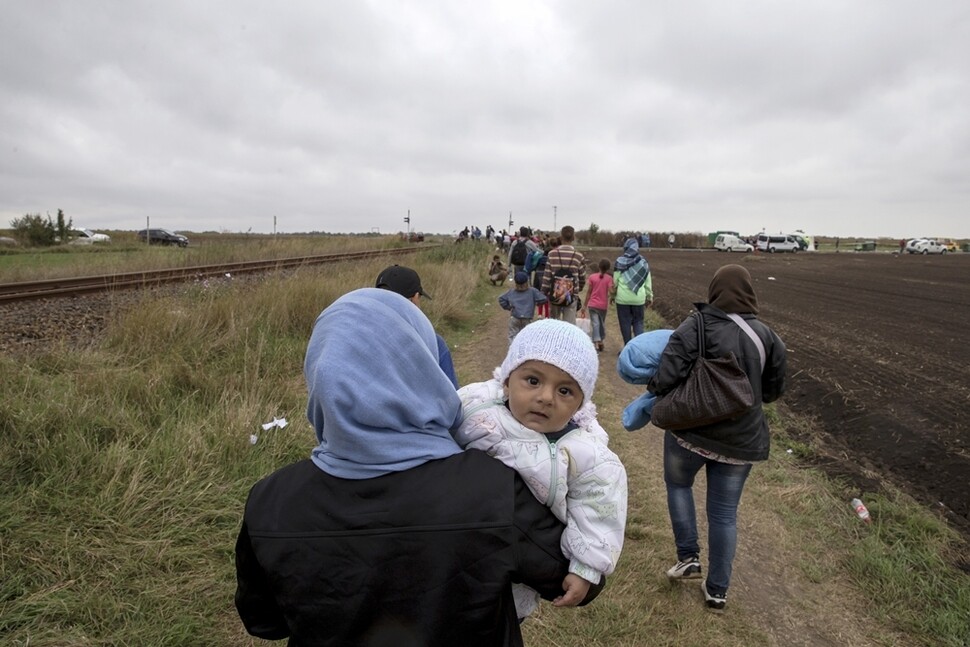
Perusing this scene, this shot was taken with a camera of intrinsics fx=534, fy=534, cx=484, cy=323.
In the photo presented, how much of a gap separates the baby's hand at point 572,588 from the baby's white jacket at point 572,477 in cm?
1

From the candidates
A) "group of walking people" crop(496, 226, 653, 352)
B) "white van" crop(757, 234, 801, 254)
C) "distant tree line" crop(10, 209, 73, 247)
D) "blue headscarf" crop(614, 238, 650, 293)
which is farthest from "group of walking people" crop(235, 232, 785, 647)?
"white van" crop(757, 234, 801, 254)

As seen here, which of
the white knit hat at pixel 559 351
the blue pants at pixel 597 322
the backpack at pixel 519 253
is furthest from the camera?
the backpack at pixel 519 253

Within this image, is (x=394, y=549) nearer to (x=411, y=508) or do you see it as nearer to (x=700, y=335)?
(x=411, y=508)

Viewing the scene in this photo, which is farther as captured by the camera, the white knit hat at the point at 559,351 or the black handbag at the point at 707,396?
the black handbag at the point at 707,396

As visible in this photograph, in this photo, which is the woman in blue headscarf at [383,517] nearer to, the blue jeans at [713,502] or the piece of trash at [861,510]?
the blue jeans at [713,502]

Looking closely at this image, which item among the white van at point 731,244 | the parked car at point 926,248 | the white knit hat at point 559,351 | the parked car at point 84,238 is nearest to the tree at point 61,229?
the parked car at point 84,238

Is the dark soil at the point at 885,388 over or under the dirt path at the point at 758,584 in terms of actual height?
over

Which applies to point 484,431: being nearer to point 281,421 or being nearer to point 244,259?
point 281,421

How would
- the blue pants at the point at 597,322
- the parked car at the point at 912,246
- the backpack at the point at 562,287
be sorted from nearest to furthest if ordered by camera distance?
1. the backpack at the point at 562,287
2. the blue pants at the point at 597,322
3. the parked car at the point at 912,246

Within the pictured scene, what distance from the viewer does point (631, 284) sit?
7242mm

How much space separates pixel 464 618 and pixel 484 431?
0.39 metres

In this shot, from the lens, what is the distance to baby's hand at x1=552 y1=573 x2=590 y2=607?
124 centimetres

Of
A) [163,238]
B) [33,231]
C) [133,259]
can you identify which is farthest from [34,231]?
[133,259]

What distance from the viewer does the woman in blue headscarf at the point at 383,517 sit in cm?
106
